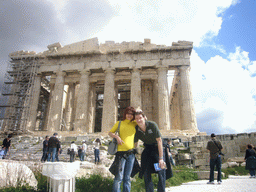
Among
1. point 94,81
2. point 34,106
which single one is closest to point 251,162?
point 94,81

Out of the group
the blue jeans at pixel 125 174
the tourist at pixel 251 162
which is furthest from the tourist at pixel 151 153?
the tourist at pixel 251 162

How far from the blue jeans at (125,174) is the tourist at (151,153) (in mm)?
237

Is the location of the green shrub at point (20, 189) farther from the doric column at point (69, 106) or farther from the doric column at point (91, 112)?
the doric column at point (69, 106)

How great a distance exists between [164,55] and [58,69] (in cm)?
1271

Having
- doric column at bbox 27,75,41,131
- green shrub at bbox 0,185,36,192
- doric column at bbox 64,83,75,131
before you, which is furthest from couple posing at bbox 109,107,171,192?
doric column at bbox 64,83,75,131

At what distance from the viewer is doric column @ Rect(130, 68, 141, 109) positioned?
21094 millimetres

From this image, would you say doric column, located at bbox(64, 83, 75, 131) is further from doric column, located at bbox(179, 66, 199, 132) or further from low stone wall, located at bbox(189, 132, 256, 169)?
low stone wall, located at bbox(189, 132, 256, 169)

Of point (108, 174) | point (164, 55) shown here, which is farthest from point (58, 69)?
point (108, 174)

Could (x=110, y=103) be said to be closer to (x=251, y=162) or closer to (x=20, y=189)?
(x=251, y=162)

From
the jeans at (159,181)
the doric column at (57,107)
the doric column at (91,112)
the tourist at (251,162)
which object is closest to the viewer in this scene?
the jeans at (159,181)

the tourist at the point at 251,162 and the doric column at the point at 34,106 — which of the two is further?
the doric column at the point at 34,106

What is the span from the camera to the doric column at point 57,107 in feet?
70.6

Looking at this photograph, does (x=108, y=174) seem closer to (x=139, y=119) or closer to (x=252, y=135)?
(x=139, y=119)

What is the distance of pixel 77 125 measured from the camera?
69.2 feet
